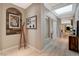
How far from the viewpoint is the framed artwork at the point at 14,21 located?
1.94 meters

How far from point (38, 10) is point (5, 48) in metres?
1.20

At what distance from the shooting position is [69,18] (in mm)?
2049

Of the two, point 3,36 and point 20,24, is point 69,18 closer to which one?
point 20,24

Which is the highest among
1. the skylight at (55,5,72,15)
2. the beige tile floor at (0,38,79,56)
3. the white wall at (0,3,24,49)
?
the skylight at (55,5,72,15)

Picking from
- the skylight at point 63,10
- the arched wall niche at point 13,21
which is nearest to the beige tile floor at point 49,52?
the arched wall niche at point 13,21

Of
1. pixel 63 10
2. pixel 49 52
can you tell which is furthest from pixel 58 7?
pixel 49 52

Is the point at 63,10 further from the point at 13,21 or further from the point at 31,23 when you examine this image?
the point at 13,21

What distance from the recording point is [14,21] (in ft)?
6.52

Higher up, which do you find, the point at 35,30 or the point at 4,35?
the point at 35,30

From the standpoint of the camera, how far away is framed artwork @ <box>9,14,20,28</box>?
1.94m

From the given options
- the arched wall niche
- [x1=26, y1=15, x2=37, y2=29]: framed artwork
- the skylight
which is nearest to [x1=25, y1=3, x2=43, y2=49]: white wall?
[x1=26, y1=15, x2=37, y2=29]: framed artwork

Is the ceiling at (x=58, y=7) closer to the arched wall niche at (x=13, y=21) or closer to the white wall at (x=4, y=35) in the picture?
the arched wall niche at (x=13, y=21)

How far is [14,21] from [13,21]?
0.02 m

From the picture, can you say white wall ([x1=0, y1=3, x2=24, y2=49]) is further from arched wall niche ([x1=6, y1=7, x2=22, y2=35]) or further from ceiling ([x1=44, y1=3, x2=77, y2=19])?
ceiling ([x1=44, y1=3, x2=77, y2=19])
